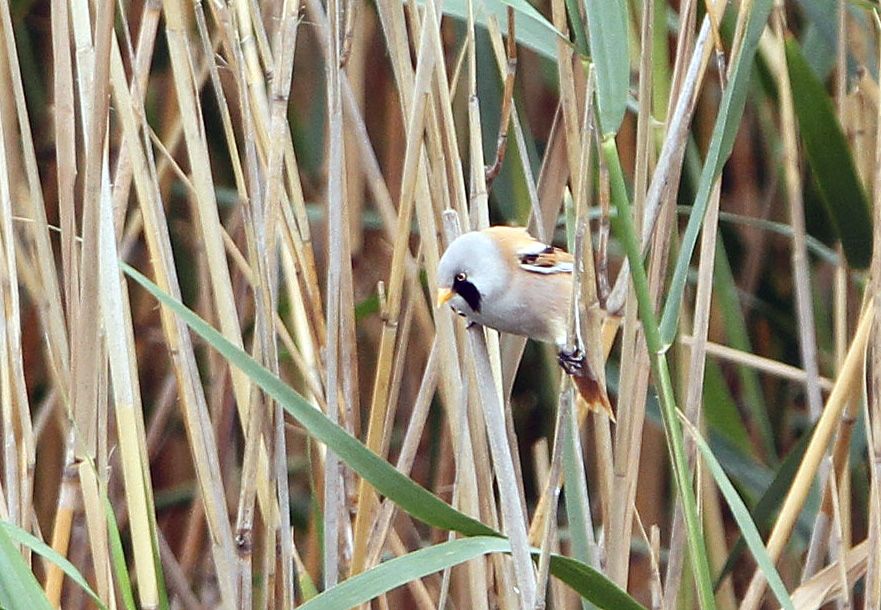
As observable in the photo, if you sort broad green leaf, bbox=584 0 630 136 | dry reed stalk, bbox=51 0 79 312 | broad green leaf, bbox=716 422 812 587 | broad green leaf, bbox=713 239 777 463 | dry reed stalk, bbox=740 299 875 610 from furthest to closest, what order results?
broad green leaf, bbox=713 239 777 463
broad green leaf, bbox=716 422 812 587
dry reed stalk, bbox=740 299 875 610
dry reed stalk, bbox=51 0 79 312
broad green leaf, bbox=584 0 630 136

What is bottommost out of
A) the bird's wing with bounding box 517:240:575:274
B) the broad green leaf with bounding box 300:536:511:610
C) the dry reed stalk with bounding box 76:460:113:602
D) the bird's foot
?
the dry reed stalk with bounding box 76:460:113:602

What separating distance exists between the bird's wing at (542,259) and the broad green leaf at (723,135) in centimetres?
17

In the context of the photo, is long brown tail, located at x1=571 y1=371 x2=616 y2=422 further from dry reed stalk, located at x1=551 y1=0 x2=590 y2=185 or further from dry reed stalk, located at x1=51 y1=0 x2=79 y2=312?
dry reed stalk, located at x1=51 y1=0 x2=79 y2=312

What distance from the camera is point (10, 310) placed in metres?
1.12

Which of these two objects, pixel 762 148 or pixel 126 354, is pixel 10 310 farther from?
pixel 762 148

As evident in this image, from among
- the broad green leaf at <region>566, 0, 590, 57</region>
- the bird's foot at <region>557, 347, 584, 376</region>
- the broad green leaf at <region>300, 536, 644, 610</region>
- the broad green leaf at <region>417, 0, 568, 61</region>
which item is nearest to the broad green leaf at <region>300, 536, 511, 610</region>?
the broad green leaf at <region>300, 536, 644, 610</region>

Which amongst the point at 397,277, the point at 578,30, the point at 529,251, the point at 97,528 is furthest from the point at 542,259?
the point at 97,528

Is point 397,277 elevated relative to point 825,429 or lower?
elevated

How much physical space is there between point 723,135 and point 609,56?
0.47 feet

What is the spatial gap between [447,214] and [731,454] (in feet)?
2.62

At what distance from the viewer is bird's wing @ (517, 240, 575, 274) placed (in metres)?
1.10

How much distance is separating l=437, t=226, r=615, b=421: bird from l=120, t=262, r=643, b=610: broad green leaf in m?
0.14

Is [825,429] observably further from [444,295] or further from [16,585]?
[16,585]

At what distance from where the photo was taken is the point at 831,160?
1.29 meters
